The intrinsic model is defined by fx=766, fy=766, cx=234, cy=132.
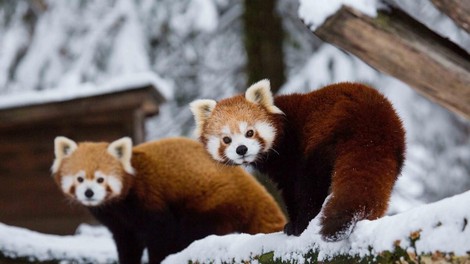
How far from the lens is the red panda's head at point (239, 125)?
3.64 metres

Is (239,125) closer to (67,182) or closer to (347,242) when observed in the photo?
(347,242)

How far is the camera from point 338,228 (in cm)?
276

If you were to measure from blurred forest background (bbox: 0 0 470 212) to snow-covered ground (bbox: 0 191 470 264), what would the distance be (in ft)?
13.5

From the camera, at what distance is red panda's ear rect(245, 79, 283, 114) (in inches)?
148

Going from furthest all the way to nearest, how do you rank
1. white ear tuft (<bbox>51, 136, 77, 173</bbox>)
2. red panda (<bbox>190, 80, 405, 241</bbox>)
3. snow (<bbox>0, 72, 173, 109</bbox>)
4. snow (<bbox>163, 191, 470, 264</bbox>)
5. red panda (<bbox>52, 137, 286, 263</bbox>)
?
snow (<bbox>0, 72, 173, 109</bbox>), white ear tuft (<bbox>51, 136, 77, 173</bbox>), red panda (<bbox>52, 137, 286, 263</bbox>), red panda (<bbox>190, 80, 405, 241</bbox>), snow (<bbox>163, 191, 470, 264</bbox>)

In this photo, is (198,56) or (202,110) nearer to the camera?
(202,110)

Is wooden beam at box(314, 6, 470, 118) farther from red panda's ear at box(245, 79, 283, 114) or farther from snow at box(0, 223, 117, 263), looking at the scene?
snow at box(0, 223, 117, 263)

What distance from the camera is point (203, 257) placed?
3662 millimetres

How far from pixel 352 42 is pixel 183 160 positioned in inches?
74.0

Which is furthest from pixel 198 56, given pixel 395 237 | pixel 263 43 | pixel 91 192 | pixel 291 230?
pixel 395 237

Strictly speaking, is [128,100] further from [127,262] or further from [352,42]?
[352,42]

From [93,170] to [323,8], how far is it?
2148mm

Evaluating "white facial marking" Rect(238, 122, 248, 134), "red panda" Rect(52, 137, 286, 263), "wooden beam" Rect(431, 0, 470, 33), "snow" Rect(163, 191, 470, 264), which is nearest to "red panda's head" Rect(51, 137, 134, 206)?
"red panda" Rect(52, 137, 286, 263)

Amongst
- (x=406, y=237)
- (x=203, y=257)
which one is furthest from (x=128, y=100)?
(x=406, y=237)
